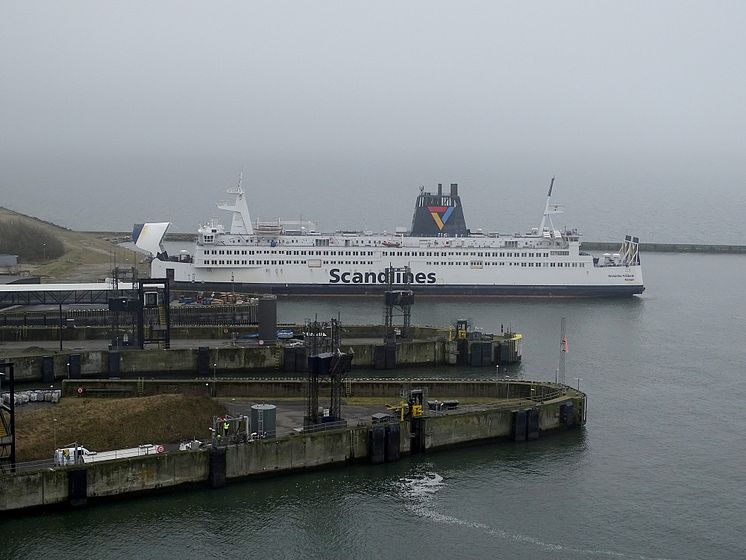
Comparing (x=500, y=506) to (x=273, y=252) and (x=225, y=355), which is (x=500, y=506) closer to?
(x=225, y=355)

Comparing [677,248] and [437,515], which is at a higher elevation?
[677,248]

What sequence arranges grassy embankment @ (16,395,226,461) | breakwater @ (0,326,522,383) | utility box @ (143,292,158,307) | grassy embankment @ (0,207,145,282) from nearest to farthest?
grassy embankment @ (16,395,226,461)
breakwater @ (0,326,522,383)
utility box @ (143,292,158,307)
grassy embankment @ (0,207,145,282)

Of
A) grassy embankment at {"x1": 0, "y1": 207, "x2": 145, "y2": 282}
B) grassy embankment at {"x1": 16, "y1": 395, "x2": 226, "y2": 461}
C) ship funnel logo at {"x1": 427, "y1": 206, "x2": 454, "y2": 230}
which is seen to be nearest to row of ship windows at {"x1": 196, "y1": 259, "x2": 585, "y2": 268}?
ship funnel logo at {"x1": 427, "y1": 206, "x2": 454, "y2": 230}

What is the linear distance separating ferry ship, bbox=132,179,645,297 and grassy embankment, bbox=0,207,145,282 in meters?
4.94

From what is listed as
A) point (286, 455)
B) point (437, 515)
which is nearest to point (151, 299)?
point (286, 455)

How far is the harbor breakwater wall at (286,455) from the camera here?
24953mm

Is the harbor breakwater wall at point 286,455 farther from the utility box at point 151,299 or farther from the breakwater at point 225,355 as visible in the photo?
the utility box at point 151,299

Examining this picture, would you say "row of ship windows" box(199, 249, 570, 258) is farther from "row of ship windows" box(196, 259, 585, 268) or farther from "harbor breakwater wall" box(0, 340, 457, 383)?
"harbor breakwater wall" box(0, 340, 457, 383)

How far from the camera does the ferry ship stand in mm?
64000

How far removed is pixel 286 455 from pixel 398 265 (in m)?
38.1

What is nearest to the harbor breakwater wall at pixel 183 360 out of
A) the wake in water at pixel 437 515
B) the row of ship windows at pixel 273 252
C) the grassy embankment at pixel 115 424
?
the grassy embankment at pixel 115 424

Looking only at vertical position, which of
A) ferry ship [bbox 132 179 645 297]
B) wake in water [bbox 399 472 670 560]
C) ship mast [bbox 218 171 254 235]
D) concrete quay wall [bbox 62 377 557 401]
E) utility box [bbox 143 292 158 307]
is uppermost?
ship mast [bbox 218 171 254 235]

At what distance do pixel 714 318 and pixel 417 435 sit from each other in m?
28.7

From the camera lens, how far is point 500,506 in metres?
26.8
